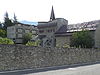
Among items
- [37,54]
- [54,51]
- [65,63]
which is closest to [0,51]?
[37,54]

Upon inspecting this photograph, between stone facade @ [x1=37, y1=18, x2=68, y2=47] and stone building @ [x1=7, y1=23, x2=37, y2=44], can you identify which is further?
stone building @ [x1=7, y1=23, x2=37, y2=44]

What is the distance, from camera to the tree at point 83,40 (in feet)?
140

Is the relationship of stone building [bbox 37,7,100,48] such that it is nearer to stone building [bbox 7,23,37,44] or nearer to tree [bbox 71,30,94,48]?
tree [bbox 71,30,94,48]

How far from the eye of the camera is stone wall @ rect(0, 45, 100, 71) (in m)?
14.4

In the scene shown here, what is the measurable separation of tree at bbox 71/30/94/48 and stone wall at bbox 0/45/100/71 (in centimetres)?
1780

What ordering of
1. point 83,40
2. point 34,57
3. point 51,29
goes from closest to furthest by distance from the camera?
point 34,57 < point 83,40 < point 51,29

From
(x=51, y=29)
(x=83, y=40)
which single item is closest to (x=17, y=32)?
(x=51, y=29)

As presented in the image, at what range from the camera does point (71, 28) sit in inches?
2128

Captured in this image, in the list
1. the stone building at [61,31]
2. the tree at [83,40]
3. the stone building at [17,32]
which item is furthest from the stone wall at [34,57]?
the stone building at [17,32]

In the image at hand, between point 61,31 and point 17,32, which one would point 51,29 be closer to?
point 61,31

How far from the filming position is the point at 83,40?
42.6 metres

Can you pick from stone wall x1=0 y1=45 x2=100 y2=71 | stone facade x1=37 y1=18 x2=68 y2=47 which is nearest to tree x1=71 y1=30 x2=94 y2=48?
stone facade x1=37 y1=18 x2=68 y2=47

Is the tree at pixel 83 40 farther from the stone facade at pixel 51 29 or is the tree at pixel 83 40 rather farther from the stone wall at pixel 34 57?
the stone wall at pixel 34 57

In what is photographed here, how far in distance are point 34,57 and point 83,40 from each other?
27.1 metres
